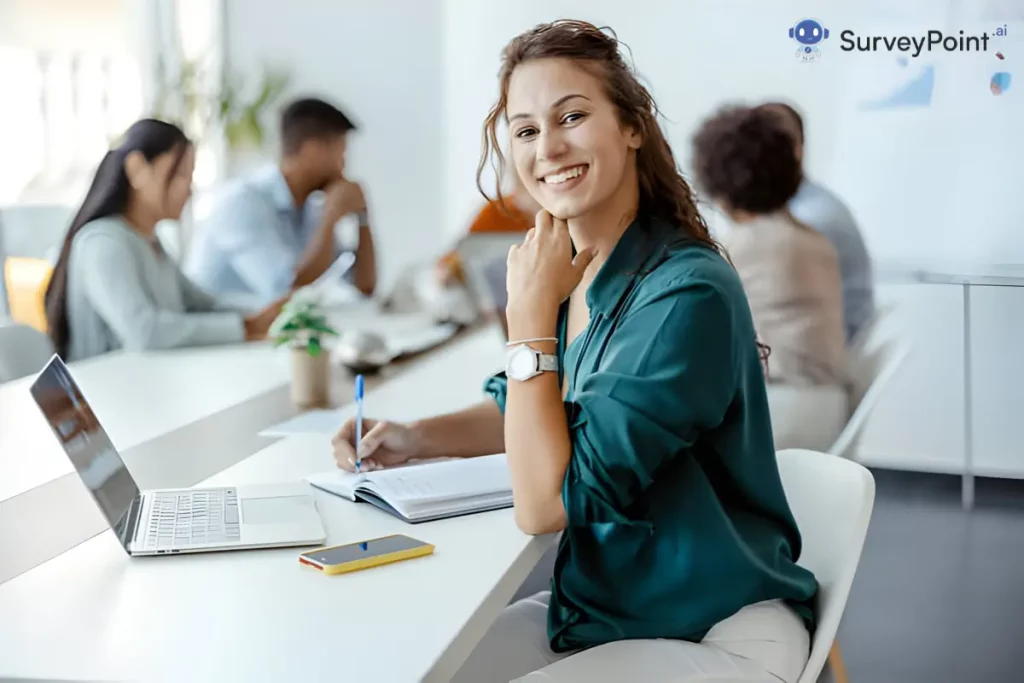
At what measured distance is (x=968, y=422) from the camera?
7.75ft

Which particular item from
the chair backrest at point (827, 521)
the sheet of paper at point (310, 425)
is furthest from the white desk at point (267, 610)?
the sheet of paper at point (310, 425)

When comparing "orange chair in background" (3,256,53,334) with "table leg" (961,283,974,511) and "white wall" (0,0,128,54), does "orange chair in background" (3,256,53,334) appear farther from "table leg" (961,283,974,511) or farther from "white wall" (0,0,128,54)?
"table leg" (961,283,974,511)

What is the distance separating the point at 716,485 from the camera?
1.46 metres

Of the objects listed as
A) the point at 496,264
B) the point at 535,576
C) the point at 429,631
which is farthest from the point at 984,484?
the point at 429,631

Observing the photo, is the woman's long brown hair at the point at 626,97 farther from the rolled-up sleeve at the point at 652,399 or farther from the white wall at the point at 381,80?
the white wall at the point at 381,80

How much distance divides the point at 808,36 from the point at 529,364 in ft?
4.16

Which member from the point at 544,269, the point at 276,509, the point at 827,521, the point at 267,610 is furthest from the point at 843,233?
the point at 267,610

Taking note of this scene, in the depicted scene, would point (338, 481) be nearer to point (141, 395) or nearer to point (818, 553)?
point (818, 553)

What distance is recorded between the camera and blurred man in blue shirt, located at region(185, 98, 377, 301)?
4.23 metres

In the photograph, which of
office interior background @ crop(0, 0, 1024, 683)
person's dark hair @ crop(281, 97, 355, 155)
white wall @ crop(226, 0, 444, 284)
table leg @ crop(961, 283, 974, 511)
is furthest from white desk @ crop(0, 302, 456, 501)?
white wall @ crop(226, 0, 444, 284)

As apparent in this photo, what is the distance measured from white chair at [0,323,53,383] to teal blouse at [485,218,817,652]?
1720 mm

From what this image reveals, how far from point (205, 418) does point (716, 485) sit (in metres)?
1.18

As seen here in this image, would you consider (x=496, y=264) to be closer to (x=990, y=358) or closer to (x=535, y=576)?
(x=535, y=576)

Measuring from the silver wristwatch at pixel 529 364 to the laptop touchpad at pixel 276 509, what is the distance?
12.9 inches
